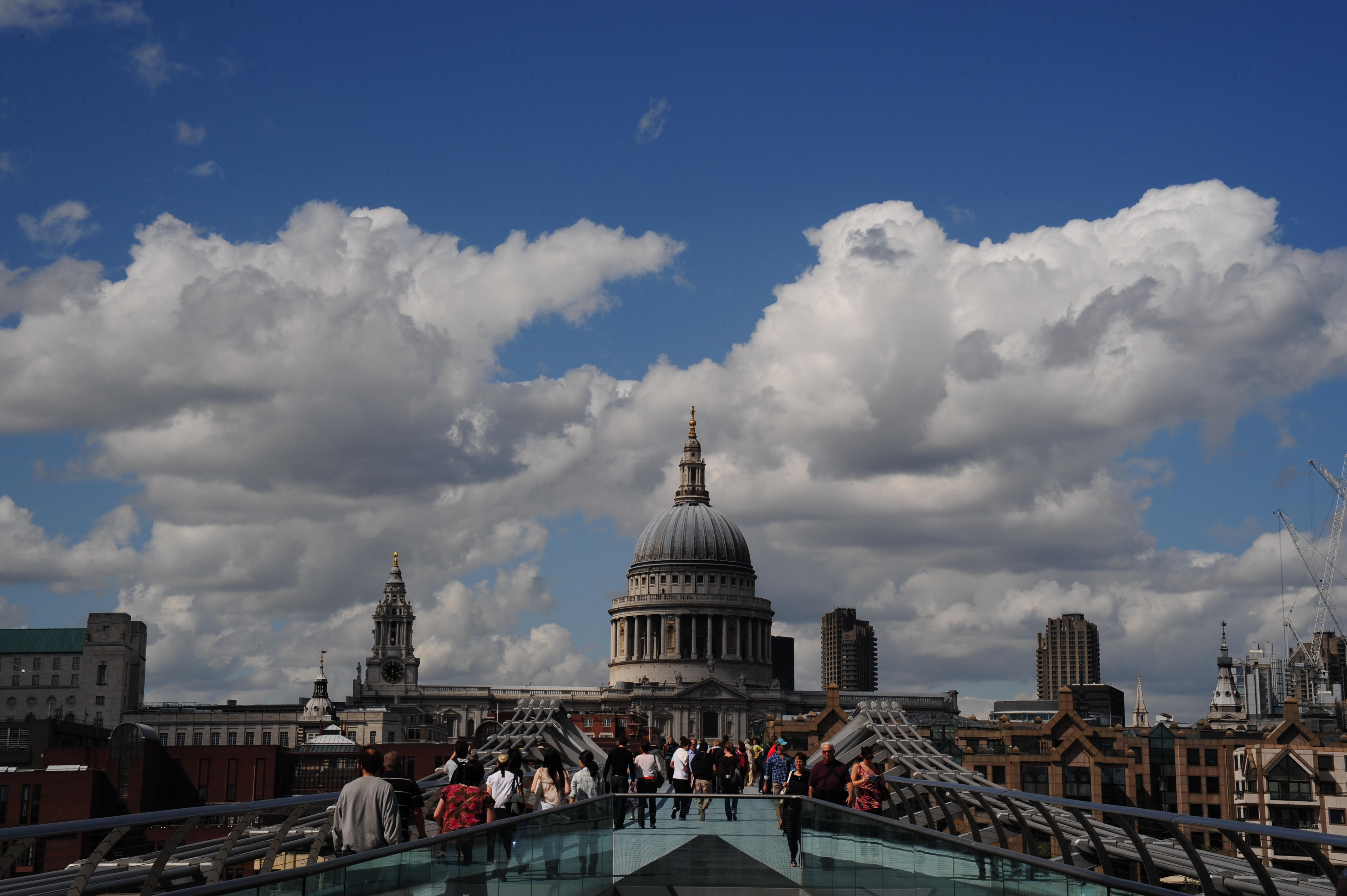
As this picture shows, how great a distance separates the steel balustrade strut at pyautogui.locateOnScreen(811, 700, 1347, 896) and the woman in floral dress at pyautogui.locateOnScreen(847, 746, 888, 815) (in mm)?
267

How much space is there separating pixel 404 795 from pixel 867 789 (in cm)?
922

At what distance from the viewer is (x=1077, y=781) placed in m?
95.4

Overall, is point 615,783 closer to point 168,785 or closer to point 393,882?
point 393,882

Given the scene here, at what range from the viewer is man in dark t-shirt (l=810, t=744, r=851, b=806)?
23.5 meters

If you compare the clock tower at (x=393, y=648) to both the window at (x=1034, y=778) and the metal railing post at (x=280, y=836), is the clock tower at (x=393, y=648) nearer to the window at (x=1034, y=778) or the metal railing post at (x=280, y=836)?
the window at (x=1034, y=778)

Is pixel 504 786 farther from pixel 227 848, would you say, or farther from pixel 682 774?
pixel 682 774

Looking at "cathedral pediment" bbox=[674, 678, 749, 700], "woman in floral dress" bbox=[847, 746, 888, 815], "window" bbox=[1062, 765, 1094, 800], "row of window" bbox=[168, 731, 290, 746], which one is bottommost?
"window" bbox=[1062, 765, 1094, 800]

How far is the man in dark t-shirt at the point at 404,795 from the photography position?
15.2 meters

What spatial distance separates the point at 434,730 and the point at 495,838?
169910mm

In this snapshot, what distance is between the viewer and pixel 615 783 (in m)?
29.7

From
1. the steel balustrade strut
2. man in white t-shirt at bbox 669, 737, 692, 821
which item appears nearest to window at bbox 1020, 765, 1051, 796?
man in white t-shirt at bbox 669, 737, 692, 821

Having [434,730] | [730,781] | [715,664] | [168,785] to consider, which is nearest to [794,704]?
[715,664]

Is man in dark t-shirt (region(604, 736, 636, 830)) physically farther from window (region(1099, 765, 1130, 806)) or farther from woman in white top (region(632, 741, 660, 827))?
window (region(1099, 765, 1130, 806))

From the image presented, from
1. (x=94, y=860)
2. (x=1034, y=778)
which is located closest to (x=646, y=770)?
(x=94, y=860)
